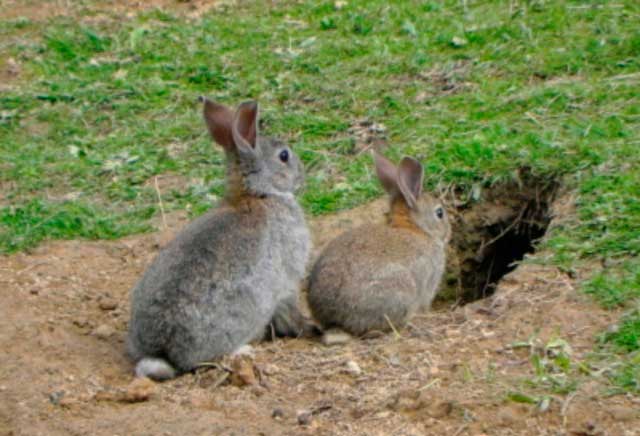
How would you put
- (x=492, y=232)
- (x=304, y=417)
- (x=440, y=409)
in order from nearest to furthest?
(x=440, y=409), (x=304, y=417), (x=492, y=232)

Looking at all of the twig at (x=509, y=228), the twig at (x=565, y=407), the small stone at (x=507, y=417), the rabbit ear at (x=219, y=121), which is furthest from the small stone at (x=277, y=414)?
the twig at (x=509, y=228)

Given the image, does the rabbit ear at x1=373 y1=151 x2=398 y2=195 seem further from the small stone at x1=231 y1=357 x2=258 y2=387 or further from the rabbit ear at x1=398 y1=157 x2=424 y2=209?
the small stone at x1=231 y1=357 x2=258 y2=387

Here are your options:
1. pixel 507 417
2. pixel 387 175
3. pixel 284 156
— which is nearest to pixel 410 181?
pixel 387 175

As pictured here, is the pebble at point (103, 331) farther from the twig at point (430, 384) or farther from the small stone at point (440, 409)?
the small stone at point (440, 409)

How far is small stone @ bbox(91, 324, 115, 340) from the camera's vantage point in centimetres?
704

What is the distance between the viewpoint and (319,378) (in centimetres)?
622

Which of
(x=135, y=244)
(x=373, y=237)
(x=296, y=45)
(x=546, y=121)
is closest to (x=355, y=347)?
(x=373, y=237)

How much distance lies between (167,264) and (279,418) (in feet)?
3.82

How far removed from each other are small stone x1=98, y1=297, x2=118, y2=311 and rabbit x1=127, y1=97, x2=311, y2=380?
59 cm

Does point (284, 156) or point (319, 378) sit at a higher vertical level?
point (284, 156)

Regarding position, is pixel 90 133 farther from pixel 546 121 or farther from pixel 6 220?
pixel 546 121

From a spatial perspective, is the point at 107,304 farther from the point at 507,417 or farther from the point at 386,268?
the point at 507,417

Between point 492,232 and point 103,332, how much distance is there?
9.12ft

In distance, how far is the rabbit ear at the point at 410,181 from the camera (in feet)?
24.8
